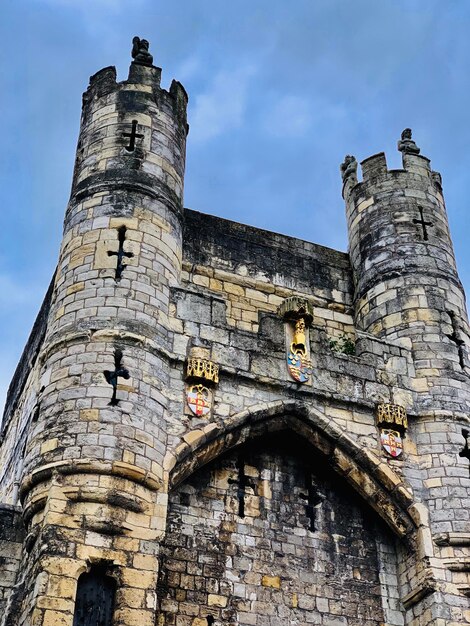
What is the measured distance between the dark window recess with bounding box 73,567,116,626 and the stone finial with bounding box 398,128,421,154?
29.1ft

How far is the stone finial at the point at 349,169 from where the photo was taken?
15477 millimetres

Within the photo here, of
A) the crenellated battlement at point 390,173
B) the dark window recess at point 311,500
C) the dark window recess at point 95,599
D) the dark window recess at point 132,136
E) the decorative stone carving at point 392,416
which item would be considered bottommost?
the dark window recess at point 95,599

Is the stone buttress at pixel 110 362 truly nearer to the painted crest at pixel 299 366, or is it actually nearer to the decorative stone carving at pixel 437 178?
the painted crest at pixel 299 366

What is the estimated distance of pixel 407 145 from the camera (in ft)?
50.1

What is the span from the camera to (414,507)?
36.6 feet

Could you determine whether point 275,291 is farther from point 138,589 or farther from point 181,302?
point 138,589

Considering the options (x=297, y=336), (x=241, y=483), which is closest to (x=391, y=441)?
(x=297, y=336)

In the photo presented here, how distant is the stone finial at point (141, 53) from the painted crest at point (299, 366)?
16.2 ft

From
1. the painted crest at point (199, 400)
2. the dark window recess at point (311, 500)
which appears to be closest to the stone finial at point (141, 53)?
the painted crest at point (199, 400)

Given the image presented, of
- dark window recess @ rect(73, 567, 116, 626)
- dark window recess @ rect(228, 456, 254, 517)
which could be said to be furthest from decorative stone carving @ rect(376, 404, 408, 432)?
dark window recess @ rect(73, 567, 116, 626)

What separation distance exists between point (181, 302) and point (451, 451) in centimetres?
377

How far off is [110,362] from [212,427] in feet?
4.47

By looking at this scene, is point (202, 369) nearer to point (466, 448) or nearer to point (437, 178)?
point (466, 448)

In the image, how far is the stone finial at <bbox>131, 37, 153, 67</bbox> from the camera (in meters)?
13.7
